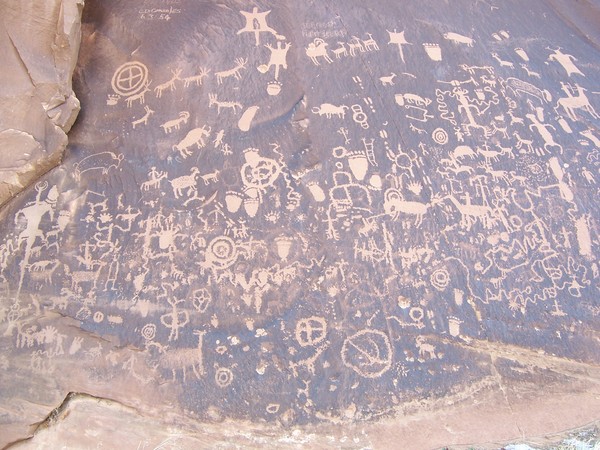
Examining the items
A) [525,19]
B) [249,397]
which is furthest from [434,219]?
[525,19]

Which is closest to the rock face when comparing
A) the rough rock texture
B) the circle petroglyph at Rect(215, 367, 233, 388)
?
the circle petroglyph at Rect(215, 367, 233, 388)

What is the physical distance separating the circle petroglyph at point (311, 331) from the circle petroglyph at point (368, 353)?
4.6 inches

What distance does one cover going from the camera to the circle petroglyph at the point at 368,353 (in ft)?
8.54

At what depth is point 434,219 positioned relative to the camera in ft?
9.65

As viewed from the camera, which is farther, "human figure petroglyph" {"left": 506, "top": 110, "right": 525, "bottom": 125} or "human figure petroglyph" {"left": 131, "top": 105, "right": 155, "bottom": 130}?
"human figure petroglyph" {"left": 506, "top": 110, "right": 525, "bottom": 125}

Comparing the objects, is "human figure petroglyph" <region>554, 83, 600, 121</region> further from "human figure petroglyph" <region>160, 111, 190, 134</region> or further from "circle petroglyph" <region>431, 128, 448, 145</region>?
"human figure petroglyph" <region>160, 111, 190, 134</region>

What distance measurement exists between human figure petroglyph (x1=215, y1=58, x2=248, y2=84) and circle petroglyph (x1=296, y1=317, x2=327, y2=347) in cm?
137

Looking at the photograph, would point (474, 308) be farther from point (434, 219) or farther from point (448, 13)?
point (448, 13)

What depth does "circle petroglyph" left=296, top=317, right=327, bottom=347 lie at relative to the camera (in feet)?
8.64

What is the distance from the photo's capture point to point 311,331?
8.71 ft

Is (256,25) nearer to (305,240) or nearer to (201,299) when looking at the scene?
(305,240)

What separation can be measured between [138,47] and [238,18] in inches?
22.7

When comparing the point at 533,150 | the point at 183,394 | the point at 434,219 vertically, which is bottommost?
the point at 183,394

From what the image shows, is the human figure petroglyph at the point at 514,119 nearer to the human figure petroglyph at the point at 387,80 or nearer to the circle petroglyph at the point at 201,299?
the human figure petroglyph at the point at 387,80
